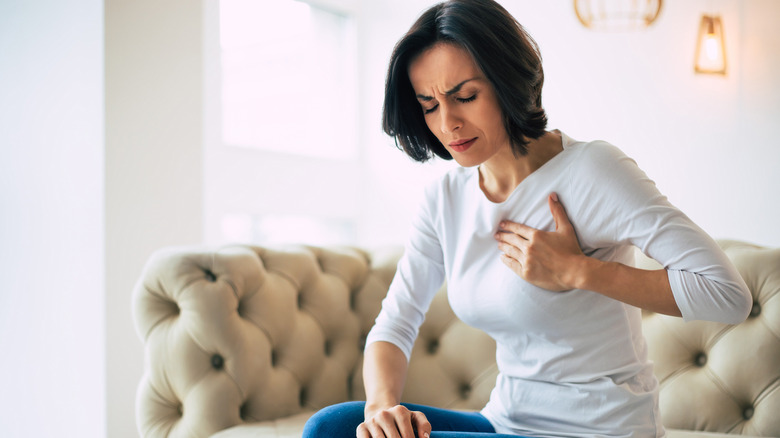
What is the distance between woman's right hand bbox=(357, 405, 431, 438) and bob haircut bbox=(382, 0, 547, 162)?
46 cm

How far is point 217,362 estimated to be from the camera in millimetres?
1451

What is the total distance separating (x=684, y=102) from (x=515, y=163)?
5.76 ft

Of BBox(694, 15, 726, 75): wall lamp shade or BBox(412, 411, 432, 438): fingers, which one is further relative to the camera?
BBox(694, 15, 726, 75): wall lamp shade

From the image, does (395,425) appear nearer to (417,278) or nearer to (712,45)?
(417,278)

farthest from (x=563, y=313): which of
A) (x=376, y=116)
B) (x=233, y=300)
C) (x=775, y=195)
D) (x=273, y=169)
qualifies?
(x=376, y=116)

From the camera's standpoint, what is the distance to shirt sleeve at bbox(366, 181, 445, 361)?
1.22m

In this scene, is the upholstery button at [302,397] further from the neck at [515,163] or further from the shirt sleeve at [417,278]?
the neck at [515,163]

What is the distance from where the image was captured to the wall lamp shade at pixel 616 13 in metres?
2.58

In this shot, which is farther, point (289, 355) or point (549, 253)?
point (289, 355)

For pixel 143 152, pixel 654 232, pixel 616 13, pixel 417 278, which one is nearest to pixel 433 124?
pixel 417 278

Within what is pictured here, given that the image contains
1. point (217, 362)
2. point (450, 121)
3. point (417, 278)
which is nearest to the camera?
point (450, 121)

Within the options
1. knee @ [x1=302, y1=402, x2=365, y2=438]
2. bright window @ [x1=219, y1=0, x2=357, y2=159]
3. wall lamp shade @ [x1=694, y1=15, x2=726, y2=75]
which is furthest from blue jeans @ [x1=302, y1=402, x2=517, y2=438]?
bright window @ [x1=219, y1=0, x2=357, y2=159]

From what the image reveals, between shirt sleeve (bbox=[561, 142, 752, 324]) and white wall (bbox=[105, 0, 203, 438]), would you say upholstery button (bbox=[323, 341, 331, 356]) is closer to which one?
white wall (bbox=[105, 0, 203, 438])

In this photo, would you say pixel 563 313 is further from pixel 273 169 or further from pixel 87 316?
pixel 273 169
